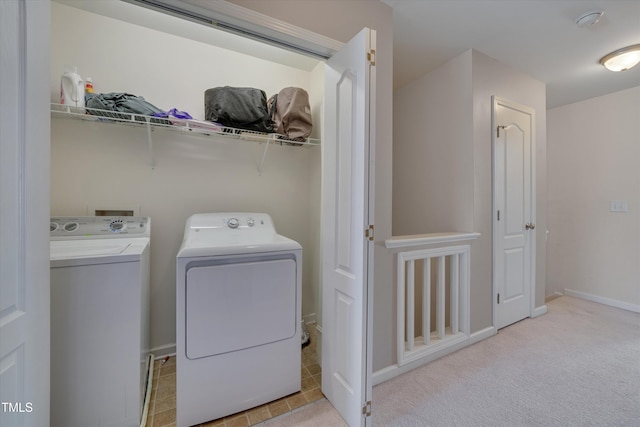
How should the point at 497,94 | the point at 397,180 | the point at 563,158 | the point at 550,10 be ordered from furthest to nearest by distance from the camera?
the point at 563,158, the point at 397,180, the point at 497,94, the point at 550,10

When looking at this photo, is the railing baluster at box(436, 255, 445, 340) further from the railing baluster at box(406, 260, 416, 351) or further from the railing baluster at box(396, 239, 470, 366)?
the railing baluster at box(406, 260, 416, 351)

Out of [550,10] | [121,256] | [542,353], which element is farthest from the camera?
[542,353]

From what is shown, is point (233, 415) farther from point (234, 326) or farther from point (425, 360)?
point (425, 360)

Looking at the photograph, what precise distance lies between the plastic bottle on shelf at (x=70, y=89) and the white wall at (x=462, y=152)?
2.79m

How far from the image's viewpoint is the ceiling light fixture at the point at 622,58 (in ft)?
6.71

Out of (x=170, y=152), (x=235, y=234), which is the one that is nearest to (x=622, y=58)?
(x=235, y=234)

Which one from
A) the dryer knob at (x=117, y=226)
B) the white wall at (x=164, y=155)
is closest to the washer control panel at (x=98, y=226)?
the dryer knob at (x=117, y=226)

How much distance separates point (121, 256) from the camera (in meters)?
1.14

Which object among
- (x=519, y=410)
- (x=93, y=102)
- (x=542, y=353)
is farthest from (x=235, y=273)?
(x=542, y=353)

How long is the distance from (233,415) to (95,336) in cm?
84

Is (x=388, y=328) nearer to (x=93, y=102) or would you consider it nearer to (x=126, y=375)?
(x=126, y=375)

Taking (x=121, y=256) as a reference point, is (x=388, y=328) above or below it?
below

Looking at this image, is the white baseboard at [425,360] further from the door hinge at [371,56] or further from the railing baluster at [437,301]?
the door hinge at [371,56]

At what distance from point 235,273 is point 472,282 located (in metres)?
2.02
